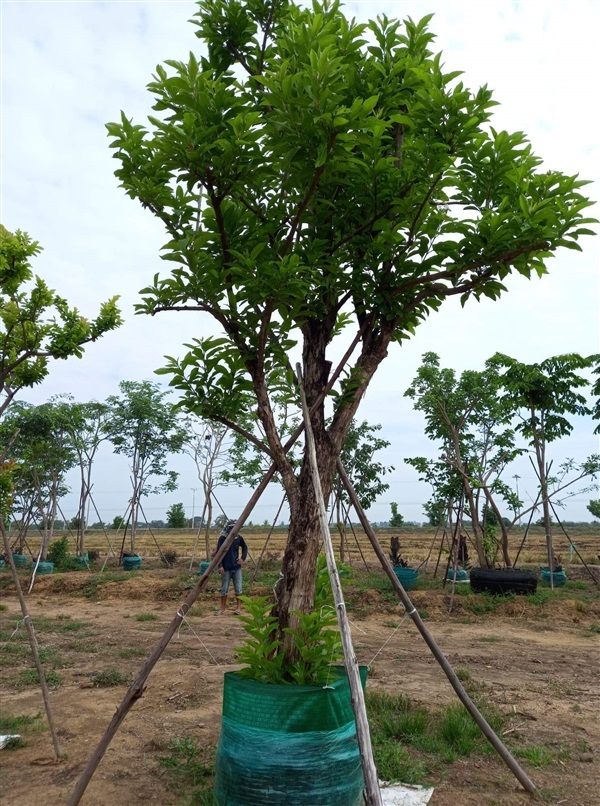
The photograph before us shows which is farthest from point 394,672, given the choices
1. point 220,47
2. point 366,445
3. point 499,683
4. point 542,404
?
point 366,445

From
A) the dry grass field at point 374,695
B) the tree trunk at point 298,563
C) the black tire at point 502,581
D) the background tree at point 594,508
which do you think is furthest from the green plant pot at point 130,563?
the background tree at point 594,508

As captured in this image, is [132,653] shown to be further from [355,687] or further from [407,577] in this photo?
[407,577]

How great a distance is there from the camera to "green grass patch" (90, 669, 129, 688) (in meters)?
6.09

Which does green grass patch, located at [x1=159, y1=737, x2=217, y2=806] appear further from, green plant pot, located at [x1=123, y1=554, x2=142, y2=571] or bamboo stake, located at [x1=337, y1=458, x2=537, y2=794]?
green plant pot, located at [x1=123, y1=554, x2=142, y2=571]

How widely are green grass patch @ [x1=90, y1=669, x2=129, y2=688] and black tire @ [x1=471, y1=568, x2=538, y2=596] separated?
8.07m

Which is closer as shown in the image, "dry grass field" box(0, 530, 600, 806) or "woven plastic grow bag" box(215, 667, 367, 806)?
"woven plastic grow bag" box(215, 667, 367, 806)

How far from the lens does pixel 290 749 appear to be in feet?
9.52

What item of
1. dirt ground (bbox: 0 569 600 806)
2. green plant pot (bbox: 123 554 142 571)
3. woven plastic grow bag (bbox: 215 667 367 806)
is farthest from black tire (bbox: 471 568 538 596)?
green plant pot (bbox: 123 554 142 571)

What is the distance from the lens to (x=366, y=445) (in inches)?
682

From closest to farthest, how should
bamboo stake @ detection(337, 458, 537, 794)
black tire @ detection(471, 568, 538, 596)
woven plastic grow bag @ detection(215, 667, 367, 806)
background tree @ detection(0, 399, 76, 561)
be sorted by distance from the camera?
woven plastic grow bag @ detection(215, 667, 367, 806)
bamboo stake @ detection(337, 458, 537, 794)
black tire @ detection(471, 568, 538, 596)
background tree @ detection(0, 399, 76, 561)

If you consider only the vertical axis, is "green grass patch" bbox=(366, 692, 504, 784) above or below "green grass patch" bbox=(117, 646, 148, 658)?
above

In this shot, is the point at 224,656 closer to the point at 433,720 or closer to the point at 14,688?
the point at 14,688

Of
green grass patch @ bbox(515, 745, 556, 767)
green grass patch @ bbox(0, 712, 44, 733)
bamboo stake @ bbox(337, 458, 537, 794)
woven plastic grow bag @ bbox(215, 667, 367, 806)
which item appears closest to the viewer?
woven plastic grow bag @ bbox(215, 667, 367, 806)

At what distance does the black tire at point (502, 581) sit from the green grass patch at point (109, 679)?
8.07m
